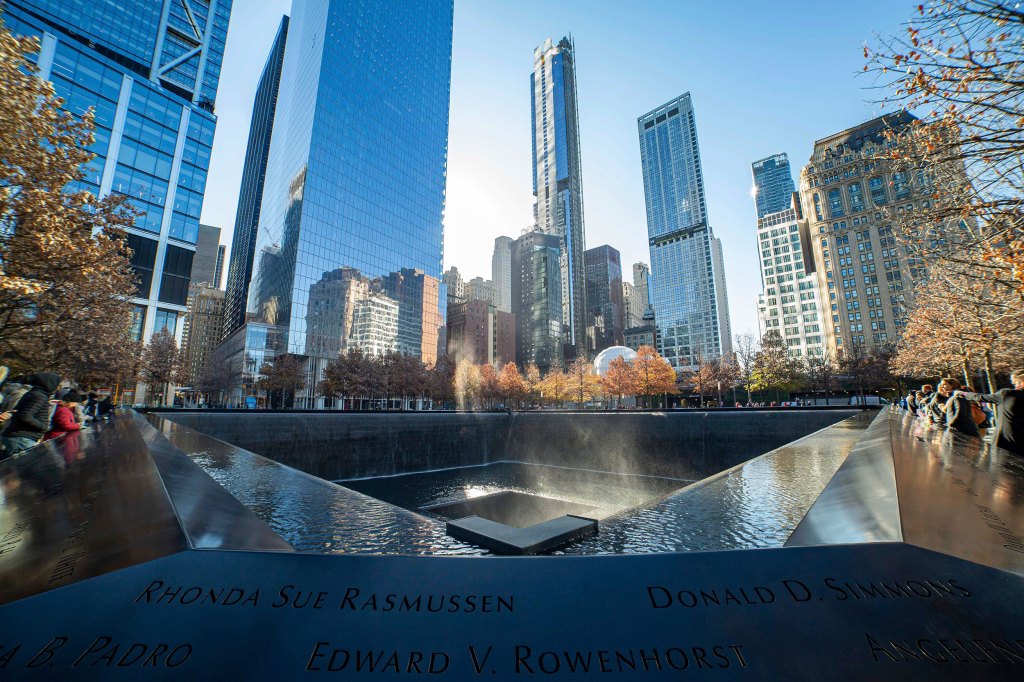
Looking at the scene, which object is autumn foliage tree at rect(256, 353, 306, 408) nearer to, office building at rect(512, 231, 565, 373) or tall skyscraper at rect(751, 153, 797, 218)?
office building at rect(512, 231, 565, 373)

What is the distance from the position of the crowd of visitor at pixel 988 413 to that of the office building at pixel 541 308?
132 m

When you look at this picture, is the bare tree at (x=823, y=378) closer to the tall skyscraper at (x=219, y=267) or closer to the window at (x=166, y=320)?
the window at (x=166, y=320)

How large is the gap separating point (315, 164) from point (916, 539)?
271ft

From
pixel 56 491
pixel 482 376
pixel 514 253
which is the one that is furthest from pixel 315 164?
pixel 514 253

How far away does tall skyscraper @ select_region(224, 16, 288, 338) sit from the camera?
105438mm

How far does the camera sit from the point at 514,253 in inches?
7126

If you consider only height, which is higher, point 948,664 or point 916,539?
point 916,539

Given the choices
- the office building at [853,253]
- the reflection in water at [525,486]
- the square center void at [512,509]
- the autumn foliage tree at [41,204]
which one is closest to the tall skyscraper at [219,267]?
the reflection in water at [525,486]

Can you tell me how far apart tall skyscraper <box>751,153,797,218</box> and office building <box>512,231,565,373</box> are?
107 meters

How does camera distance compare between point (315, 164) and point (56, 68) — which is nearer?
point (56, 68)

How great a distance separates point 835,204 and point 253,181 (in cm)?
14974

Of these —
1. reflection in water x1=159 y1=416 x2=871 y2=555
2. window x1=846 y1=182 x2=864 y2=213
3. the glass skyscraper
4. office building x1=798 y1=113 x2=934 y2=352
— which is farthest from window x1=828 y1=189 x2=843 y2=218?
reflection in water x1=159 y1=416 x2=871 y2=555

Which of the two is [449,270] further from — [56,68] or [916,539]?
[916,539]

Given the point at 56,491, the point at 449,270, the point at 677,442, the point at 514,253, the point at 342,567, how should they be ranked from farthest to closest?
the point at 449,270, the point at 514,253, the point at 677,442, the point at 56,491, the point at 342,567
